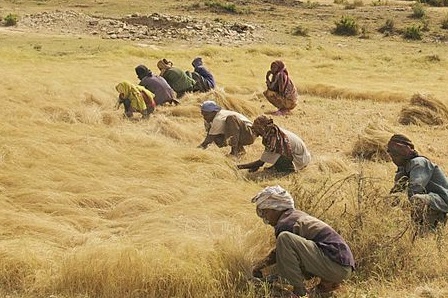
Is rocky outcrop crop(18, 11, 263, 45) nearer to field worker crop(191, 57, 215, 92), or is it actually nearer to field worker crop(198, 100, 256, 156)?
field worker crop(191, 57, 215, 92)

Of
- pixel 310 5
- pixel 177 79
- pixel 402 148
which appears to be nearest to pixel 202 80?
pixel 177 79

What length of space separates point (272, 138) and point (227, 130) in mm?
943

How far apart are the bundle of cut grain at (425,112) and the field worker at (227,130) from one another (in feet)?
12.0

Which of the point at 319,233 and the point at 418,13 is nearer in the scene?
→ the point at 319,233

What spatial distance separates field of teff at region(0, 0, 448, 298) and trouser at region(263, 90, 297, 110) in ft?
1.19

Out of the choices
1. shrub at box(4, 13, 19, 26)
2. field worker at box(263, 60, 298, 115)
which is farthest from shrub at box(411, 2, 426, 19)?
field worker at box(263, 60, 298, 115)

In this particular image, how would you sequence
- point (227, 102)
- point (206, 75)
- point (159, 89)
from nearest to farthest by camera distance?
1. point (227, 102)
2. point (159, 89)
3. point (206, 75)

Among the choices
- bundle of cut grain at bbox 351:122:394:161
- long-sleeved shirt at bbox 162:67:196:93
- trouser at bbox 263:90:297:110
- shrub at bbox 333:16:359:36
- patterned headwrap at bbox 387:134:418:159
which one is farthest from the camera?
shrub at bbox 333:16:359:36

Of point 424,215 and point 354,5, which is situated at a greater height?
point 424,215

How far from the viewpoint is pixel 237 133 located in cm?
794

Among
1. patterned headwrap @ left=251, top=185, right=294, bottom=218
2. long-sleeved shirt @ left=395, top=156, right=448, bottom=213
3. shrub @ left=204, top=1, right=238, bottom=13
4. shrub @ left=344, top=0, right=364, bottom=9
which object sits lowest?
shrub @ left=204, top=1, right=238, bottom=13

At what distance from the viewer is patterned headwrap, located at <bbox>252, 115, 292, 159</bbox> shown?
7203 mm

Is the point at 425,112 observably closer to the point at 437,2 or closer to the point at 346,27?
the point at 346,27

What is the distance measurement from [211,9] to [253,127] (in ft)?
96.6
